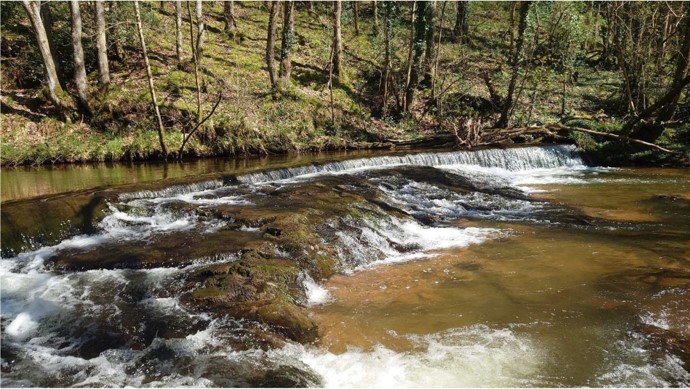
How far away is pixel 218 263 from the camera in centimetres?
696

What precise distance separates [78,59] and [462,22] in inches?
941

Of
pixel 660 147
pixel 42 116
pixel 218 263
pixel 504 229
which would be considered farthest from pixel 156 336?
pixel 660 147

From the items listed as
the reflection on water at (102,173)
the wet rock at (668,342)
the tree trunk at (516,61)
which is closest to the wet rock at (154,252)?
the reflection on water at (102,173)

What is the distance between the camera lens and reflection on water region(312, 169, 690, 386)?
191 inches

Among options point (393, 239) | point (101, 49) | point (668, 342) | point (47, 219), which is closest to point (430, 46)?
point (101, 49)

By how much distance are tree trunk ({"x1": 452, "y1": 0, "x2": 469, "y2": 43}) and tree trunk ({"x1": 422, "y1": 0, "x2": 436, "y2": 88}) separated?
26.5ft

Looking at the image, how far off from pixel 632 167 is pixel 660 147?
3.81 ft

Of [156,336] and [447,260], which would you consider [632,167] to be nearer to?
[447,260]

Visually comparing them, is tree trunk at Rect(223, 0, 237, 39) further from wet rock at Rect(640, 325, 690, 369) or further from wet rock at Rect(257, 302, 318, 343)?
wet rock at Rect(640, 325, 690, 369)

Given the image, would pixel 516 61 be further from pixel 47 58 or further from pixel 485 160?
pixel 47 58

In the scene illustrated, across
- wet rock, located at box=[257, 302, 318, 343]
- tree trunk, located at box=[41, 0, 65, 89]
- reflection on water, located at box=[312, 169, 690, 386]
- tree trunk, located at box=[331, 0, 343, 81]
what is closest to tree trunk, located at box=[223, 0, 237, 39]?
tree trunk, located at box=[331, 0, 343, 81]

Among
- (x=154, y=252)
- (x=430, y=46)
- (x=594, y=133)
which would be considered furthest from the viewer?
(x=430, y=46)

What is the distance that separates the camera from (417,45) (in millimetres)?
22578

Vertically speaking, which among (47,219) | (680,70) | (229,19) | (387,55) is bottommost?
(47,219)
